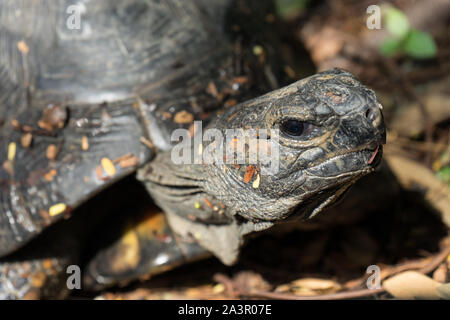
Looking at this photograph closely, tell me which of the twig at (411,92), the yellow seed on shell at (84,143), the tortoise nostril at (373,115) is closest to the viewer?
the tortoise nostril at (373,115)

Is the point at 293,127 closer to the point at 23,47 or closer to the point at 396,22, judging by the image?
the point at 23,47

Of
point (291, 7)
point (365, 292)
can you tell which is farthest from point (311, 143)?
point (291, 7)

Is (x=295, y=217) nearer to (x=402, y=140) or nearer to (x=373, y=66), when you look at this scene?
(x=402, y=140)

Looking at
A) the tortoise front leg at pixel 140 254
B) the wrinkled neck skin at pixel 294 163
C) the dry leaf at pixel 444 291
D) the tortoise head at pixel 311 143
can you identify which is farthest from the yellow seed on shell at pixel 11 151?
the dry leaf at pixel 444 291

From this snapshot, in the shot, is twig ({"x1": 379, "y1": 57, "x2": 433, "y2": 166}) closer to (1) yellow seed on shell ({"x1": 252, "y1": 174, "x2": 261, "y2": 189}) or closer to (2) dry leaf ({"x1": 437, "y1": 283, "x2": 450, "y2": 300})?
(2) dry leaf ({"x1": 437, "y1": 283, "x2": 450, "y2": 300})

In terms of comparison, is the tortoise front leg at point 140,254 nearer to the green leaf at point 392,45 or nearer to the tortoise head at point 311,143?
the tortoise head at point 311,143
